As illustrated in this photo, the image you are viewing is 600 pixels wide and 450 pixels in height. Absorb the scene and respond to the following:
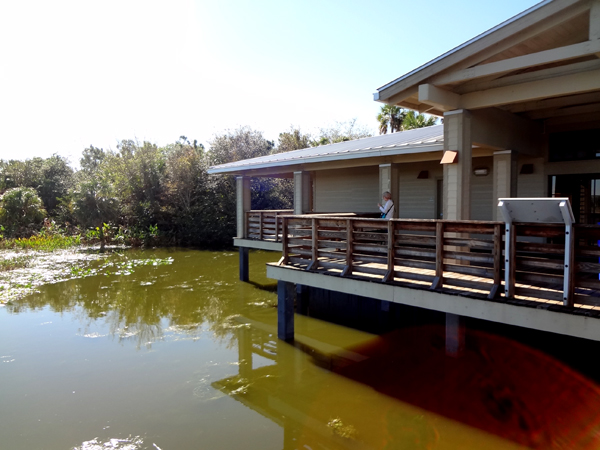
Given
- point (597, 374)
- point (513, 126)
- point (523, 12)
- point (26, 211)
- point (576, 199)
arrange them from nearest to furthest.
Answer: point (523, 12)
point (597, 374)
point (513, 126)
point (576, 199)
point (26, 211)

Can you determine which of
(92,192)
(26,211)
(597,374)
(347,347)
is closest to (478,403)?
(597,374)

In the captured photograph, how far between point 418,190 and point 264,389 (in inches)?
285

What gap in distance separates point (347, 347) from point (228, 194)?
1876 cm

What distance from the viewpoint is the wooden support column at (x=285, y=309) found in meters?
7.96

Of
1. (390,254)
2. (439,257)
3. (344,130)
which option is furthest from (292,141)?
(439,257)

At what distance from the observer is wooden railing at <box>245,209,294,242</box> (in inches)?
504

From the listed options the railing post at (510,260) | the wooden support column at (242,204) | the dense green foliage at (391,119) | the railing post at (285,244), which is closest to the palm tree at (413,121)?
the dense green foliage at (391,119)

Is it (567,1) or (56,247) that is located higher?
(567,1)

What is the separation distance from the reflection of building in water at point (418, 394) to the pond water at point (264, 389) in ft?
0.07

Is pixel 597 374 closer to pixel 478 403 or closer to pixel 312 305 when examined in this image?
pixel 478 403

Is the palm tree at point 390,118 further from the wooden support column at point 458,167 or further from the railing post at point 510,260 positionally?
the railing post at point 510,260

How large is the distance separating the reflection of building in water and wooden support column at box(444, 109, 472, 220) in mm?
2295

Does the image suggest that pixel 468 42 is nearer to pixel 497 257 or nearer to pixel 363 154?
pixel 497 257

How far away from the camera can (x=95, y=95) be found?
2919 cm
